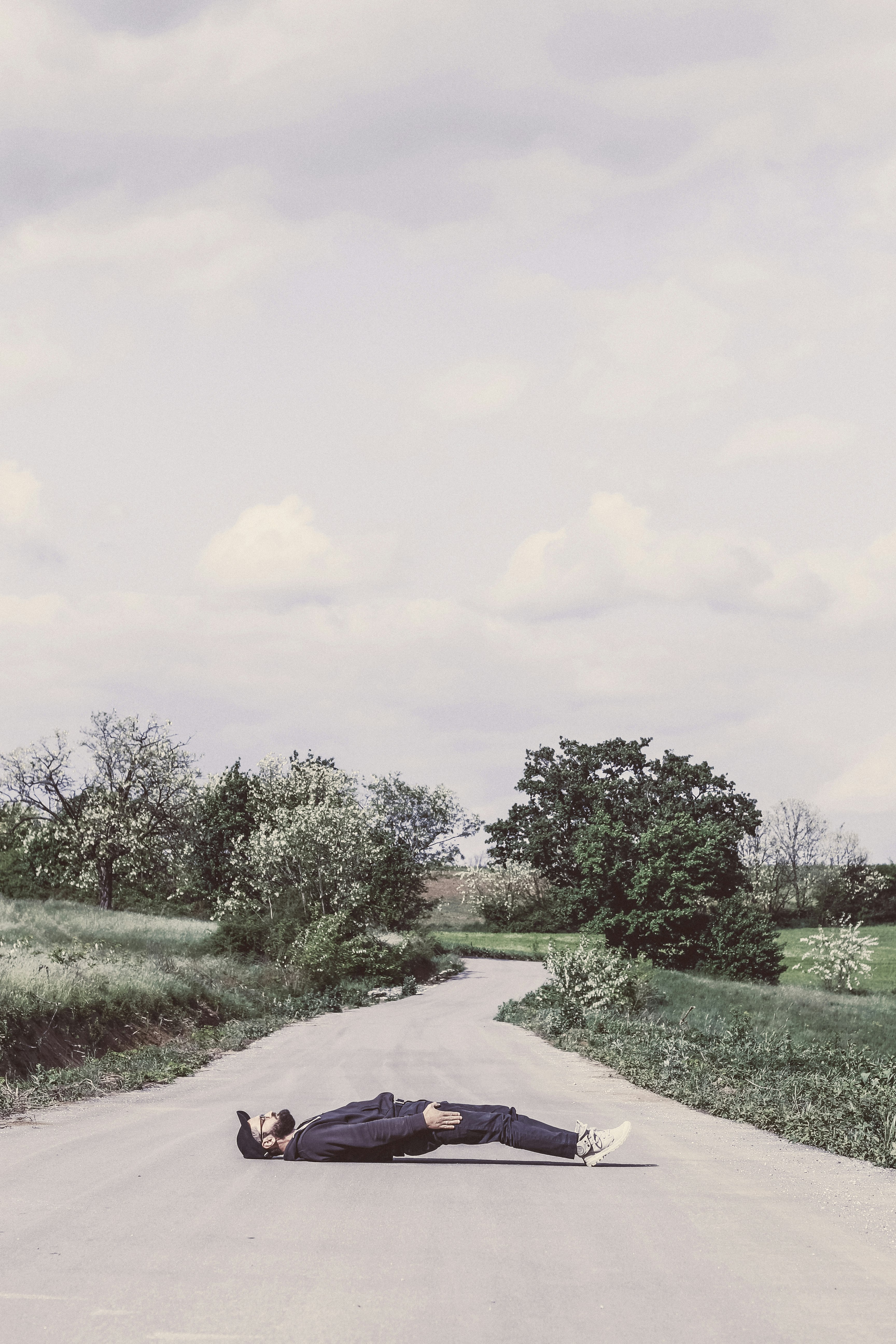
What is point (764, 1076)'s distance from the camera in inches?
520

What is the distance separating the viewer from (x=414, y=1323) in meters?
4.40

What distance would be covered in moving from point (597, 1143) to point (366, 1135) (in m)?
1.76

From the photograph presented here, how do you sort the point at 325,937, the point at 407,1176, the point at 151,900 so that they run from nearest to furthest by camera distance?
the point at 407,1176, the point at 325,937, the point at 151,900

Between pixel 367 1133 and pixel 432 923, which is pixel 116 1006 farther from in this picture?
pixel 432 923

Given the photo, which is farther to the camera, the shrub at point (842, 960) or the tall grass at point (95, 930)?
the shrub at point (842, 960)

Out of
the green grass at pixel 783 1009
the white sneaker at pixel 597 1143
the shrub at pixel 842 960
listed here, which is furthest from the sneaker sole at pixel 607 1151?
the shrub at pixel 842 960

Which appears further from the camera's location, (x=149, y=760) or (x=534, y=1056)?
(x=149, y=760)

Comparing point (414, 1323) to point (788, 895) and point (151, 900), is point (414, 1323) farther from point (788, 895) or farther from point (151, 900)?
point (788, 895)

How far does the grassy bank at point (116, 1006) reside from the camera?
14141 millimetres

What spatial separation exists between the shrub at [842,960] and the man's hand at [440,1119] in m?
43.0

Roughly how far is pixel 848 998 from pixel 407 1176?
3924cm

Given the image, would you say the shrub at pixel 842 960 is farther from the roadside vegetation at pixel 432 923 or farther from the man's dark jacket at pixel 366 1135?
the man's dark jacket at pixel 366 1135

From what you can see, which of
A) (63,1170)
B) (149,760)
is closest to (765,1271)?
(63,1170)

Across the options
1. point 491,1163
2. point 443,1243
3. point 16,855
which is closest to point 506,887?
point 16,855
